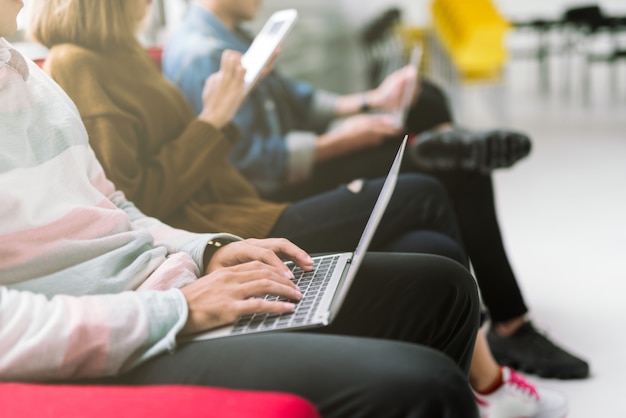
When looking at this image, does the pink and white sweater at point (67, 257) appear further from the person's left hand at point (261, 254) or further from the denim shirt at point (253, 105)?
the denim shirt at point (253, 105)

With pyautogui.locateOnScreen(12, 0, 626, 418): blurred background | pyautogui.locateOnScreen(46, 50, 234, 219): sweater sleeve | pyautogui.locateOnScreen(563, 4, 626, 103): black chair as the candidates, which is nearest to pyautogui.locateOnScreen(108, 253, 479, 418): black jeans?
pyautogui.locateOnScreen(46, 50, 234, 219): sweater sleeve

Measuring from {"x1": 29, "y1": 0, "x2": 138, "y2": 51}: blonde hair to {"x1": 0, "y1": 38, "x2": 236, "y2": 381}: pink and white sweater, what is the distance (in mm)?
115

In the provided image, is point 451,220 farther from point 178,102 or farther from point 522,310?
point 178,102

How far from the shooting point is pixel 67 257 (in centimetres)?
80

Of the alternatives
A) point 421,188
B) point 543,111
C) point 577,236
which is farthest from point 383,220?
point 543,111

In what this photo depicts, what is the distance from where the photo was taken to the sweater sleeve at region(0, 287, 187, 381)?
27.3 inches

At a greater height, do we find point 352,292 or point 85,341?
point 85,341

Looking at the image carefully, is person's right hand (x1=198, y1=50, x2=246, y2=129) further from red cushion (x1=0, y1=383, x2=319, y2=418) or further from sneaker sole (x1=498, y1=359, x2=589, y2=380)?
sneaker sole (x1=498, y1=359, x2=589, y2=380)

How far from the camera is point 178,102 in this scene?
50.2 inches

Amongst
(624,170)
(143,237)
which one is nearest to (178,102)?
(143,237)

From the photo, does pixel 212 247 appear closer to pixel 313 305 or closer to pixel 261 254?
pixel 261 254

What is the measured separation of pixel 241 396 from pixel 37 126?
0.41 m

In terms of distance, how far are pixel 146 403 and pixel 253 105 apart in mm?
1031

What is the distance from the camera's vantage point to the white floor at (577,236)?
1.65m
